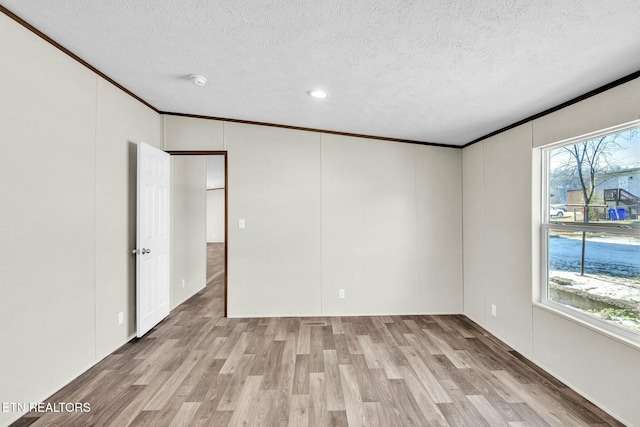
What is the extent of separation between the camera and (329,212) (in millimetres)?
3789

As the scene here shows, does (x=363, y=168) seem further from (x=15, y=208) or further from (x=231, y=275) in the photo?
(x=15, y=208)

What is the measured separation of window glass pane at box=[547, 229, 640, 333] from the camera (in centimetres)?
196

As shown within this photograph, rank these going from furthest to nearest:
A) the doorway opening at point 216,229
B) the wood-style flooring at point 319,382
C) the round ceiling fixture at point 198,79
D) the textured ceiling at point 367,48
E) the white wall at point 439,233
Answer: the doorway opening at point 216,229
the white wall at point 439,233
the round ceiling fixture at point 198,79
the wood-style flooring at point 319,382
the textured ceiling at point 367,48

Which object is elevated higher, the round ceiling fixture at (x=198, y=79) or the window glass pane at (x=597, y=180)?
the round ceiling fixture at (x=198, y=79)

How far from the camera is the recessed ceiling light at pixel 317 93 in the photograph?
8.52 feet

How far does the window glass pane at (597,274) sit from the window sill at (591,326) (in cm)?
9

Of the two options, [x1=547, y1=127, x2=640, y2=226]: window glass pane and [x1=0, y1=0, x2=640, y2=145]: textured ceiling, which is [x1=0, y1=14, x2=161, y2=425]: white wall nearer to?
[x1=0, y1=0, x2=640, y2=145]: textured ceiling

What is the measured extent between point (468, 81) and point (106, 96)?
122 inches

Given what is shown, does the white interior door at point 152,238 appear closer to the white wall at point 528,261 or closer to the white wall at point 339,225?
the white wall at point 339,225

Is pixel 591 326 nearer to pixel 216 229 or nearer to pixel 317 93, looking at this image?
pixel 317 93

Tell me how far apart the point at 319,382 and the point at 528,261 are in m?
2.22

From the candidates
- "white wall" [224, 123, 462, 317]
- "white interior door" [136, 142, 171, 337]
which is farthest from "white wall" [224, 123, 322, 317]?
"white interior door" [136, 142, 171, 337]

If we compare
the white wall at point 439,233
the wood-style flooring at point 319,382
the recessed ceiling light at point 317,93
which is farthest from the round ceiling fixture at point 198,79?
the white wall at point 439,233

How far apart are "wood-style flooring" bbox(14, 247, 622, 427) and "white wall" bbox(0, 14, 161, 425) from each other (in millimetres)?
305
